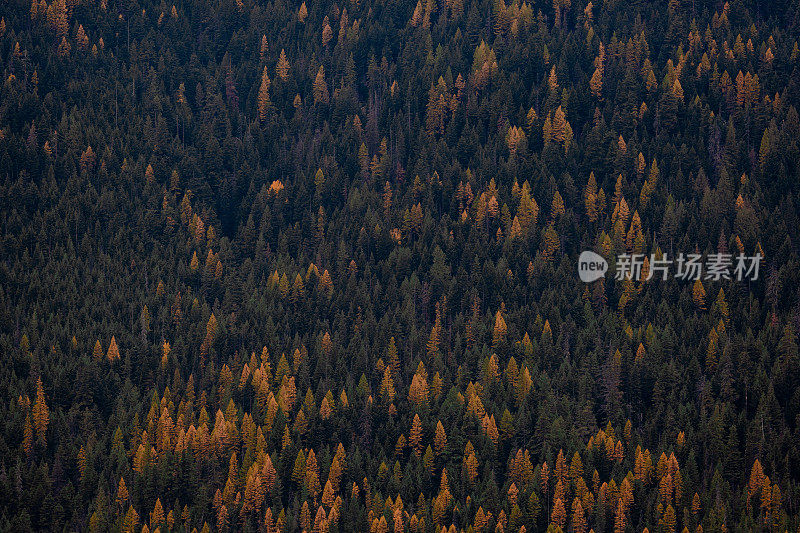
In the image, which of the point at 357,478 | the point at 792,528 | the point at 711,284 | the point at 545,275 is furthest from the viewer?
the point at 545,275

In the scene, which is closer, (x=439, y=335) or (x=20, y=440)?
(x=20, y=440)

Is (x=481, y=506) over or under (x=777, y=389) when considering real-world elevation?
under

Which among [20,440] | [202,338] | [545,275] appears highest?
[545,275]

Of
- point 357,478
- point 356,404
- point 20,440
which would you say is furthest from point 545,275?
point 20,440

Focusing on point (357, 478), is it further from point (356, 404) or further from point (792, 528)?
point (792, 528)

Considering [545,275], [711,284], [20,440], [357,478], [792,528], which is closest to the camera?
[792,528]

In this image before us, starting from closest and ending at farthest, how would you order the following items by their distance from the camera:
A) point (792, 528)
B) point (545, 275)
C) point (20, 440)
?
1. point (792, 528)
2. point (20, 440)
3. point (545, 275)

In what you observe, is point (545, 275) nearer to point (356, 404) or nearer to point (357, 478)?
point (356, 404)

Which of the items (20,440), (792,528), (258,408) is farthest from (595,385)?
Answer: (20,440)

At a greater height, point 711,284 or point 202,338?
point 711,284
